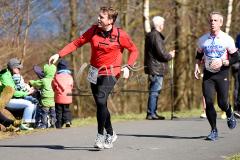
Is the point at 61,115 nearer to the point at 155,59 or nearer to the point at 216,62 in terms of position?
the point at 155,59

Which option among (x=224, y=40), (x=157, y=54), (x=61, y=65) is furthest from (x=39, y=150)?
(x=157, y=54)

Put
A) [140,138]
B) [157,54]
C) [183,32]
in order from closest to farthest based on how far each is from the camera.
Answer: [140,138]
[157,54]
[183,32]

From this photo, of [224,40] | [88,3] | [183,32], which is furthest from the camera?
[88,3]

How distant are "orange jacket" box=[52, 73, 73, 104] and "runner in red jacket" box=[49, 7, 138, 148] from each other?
446cm

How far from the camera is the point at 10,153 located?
9664 millimetres

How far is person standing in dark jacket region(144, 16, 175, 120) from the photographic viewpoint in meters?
15.1

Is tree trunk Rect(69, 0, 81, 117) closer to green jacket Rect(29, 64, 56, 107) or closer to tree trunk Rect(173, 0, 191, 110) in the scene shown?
tree trunk Rect(173, 0, 191, 110)

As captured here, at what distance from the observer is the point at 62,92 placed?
14.1 metres

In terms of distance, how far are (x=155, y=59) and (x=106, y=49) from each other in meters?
5.83

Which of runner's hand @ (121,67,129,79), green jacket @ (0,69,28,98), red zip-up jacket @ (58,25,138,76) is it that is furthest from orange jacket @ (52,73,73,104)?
runner's hand @ (121,67,129,79)

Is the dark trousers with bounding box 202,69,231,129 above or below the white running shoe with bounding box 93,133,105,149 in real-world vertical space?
above

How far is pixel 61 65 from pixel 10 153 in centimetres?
481

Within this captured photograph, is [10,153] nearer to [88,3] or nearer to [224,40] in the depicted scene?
[224,40]

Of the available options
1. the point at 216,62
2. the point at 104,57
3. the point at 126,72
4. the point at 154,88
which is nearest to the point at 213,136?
the point at 216,62
